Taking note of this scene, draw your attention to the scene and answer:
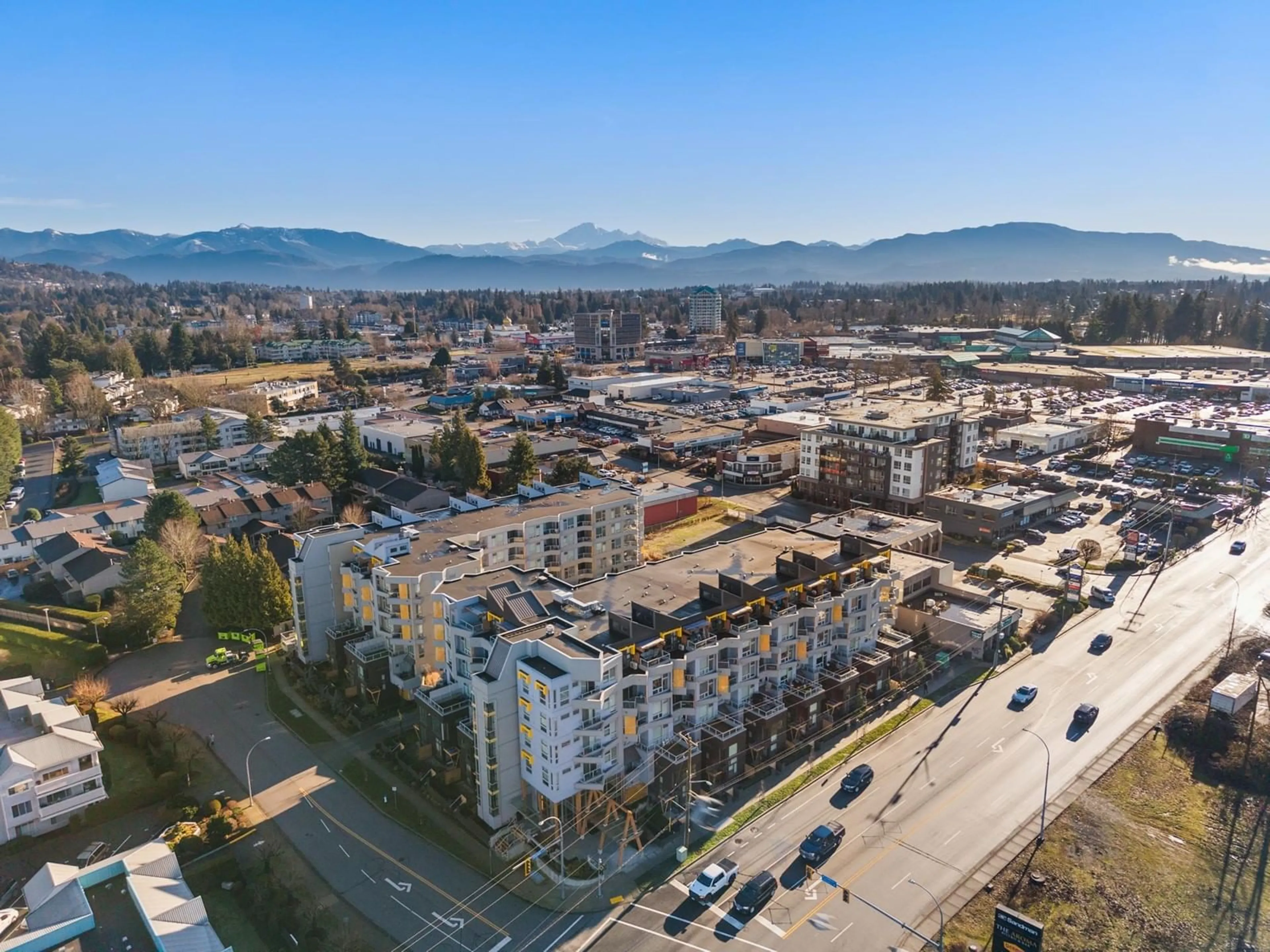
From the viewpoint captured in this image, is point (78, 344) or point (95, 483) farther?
point (78, 344)

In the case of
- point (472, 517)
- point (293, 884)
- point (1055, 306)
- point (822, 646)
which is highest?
point (1055, 306)

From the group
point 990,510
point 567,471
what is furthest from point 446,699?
point 990,510

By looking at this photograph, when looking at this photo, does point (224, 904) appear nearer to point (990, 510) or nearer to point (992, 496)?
point (990, 510)

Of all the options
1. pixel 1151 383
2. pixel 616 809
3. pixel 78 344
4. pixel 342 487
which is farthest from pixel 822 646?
pixel 78 344

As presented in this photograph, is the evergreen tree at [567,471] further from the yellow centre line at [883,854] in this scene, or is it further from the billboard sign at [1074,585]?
the yellow centre line at [883,854]

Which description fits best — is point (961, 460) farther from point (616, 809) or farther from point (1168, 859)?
point (616, 809)
